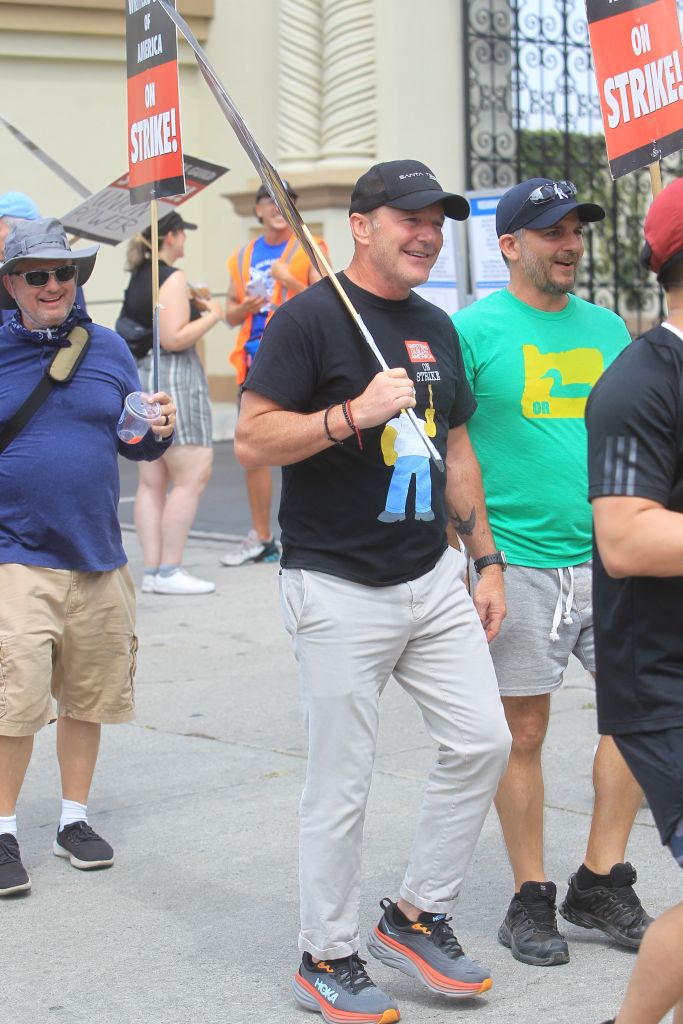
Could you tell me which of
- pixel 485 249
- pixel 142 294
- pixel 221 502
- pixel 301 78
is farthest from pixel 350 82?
pixel 485 249

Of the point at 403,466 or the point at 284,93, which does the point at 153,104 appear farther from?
the point at 284,93

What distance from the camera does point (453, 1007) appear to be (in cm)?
391

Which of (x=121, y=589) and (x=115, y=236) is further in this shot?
(x=115, y=236)

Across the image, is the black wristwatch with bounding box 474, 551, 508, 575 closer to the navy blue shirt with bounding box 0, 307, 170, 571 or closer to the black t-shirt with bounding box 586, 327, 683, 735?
the black t-shirt with bounding box 586, 327, 683, 735

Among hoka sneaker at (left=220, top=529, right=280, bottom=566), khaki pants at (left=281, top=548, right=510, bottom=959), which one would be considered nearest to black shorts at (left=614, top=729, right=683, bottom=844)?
khaki pants at (left=281, top=548, right=510, bottom=959)

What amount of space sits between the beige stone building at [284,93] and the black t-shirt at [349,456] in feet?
37.6

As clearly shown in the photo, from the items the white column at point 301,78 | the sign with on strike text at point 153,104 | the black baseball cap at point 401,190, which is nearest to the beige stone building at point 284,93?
the white column at point 301,78

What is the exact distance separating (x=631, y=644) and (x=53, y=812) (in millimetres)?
3033

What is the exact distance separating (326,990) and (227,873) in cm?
112

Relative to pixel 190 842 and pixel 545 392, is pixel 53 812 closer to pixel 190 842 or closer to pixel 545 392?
pixel 190 842

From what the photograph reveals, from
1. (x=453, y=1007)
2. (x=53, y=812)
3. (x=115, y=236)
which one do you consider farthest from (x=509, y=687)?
(x=115, y=236)

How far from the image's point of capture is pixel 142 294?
8.88 m

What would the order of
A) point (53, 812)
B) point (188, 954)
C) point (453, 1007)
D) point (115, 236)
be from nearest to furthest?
1. point (453, 1007)
2. point (188, 954)
3. point (53, 812)
4. point (115, 236)

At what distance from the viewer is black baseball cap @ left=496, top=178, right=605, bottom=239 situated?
4352mm
